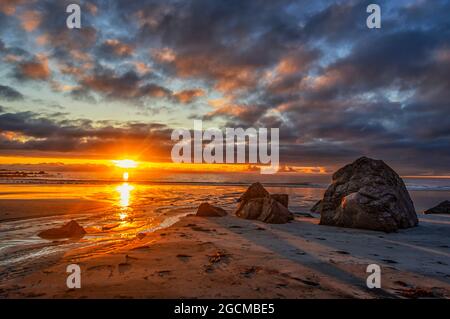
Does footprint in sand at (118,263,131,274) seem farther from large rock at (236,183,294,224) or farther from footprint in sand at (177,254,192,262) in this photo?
large rock at (236,183,294,224)

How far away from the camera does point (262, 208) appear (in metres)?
11.2

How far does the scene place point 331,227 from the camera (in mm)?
9484

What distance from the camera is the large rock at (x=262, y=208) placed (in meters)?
10.4

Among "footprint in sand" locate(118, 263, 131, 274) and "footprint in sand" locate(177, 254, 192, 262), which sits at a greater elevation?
"footprint in sand" locate(118, 263, 131, 274)

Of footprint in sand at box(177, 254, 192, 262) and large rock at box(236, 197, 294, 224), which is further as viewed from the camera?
large rock at box(236, 197, 294, 224)

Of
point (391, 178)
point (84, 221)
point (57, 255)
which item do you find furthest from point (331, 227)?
point (84, 221)

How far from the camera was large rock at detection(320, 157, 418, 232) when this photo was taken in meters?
9.12

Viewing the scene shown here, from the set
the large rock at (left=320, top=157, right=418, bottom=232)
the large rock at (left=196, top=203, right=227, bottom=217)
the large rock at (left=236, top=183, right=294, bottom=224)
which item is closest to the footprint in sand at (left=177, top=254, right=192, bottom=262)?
the large rock at (left=236, top=183, right=294, bottom=224)

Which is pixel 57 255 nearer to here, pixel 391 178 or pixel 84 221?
pixel 84 221

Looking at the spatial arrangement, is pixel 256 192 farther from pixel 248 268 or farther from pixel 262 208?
pixel 248 268

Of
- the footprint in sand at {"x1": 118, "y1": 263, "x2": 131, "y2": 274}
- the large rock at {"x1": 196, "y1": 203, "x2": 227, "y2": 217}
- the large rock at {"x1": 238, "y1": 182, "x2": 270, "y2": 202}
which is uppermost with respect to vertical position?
the large rock at {"x1": 238, "y1": 182, "x2": 270, "y2": 202}

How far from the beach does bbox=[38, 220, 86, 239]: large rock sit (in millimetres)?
247

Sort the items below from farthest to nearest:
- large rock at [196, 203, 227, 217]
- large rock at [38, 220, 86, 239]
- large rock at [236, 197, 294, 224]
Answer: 1. large rock at [196, 203, 227, 217]
2. large rock at [236, 197, 294, 224]
3. large rock at [38, 220, 86, 239]
